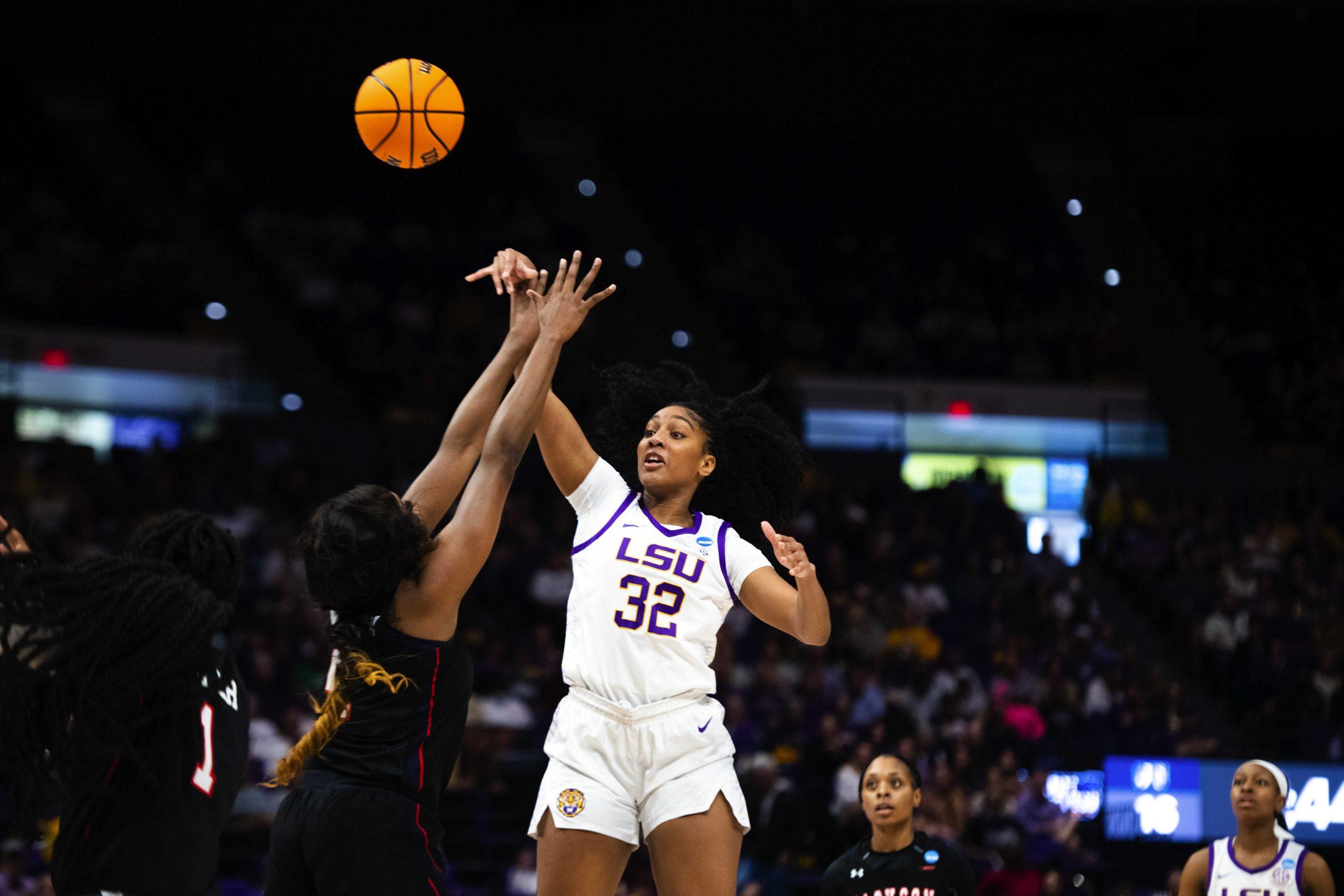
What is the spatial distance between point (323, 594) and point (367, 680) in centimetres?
28

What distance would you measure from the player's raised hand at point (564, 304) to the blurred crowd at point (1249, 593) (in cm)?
1019

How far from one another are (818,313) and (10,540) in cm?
2020

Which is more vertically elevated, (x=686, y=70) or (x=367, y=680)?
(x=686, y=70)

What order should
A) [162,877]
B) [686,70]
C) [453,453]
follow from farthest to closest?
[686,70]
[453,453]
[162,877]

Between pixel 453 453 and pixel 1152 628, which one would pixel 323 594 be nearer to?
pixel 453 453

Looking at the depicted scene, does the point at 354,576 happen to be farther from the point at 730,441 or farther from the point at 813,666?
the point at 813,666

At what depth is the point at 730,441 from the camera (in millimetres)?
5852

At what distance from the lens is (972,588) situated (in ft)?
55.4

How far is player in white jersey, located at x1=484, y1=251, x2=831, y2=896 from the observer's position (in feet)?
16.3

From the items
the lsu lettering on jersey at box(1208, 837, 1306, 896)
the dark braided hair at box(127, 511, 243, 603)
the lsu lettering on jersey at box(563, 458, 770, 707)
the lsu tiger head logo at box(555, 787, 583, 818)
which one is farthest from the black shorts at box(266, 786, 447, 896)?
the lsu lettering on jersey at box(1208, 837, 1306, 896)

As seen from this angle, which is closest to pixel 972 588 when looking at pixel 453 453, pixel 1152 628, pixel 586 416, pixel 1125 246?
pixel 1152 628

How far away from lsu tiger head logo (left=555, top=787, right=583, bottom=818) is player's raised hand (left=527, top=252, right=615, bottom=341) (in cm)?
152

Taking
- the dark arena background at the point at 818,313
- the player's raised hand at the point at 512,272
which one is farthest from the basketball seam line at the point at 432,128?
the dark arena background at the point at 818,313

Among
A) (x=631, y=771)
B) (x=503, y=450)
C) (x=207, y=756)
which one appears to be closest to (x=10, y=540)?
(x=207, y=756)
